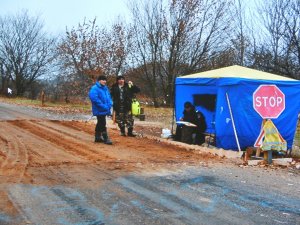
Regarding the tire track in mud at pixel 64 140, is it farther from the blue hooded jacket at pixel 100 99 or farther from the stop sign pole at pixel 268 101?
the stop sign pole at pixel 268 101

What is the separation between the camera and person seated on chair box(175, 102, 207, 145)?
12352mm

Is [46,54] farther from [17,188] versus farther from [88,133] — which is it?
[17,188]

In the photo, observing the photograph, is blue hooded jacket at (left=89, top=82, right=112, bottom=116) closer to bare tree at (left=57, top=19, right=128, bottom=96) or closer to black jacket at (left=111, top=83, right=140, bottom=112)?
black jacket at (left=111, top=83, right=140, bottom=112)

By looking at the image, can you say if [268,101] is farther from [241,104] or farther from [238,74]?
[238,74]

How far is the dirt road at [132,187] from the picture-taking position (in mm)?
5020

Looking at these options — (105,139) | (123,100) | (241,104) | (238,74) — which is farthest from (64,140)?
(238,74)

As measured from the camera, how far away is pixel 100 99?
1101cm

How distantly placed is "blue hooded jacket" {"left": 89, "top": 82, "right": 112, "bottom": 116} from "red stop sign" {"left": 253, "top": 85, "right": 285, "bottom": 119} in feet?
12.8

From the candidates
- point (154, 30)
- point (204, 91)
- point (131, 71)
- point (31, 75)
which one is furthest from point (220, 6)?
point (31, 75)

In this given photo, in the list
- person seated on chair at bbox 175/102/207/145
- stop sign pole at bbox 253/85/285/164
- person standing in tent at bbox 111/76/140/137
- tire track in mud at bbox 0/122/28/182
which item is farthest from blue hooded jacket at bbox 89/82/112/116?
stop sign pole at bbox 253/85/285/164

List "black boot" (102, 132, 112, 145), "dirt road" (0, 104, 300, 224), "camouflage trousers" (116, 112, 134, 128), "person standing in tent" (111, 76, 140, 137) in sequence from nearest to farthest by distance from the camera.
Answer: "dirt road" (0, 104, 300, 224), "black boot" (102, 132, 112, 145), "person standing in tent" (111, 76, 140, 137), "camouflage trousers" (116, 112, 134, 128)

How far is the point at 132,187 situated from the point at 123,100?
6286 millimetres

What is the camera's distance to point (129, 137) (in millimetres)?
12617

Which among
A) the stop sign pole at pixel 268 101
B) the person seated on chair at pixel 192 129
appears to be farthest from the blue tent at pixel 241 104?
the person seated on chair at pixel 192 129
